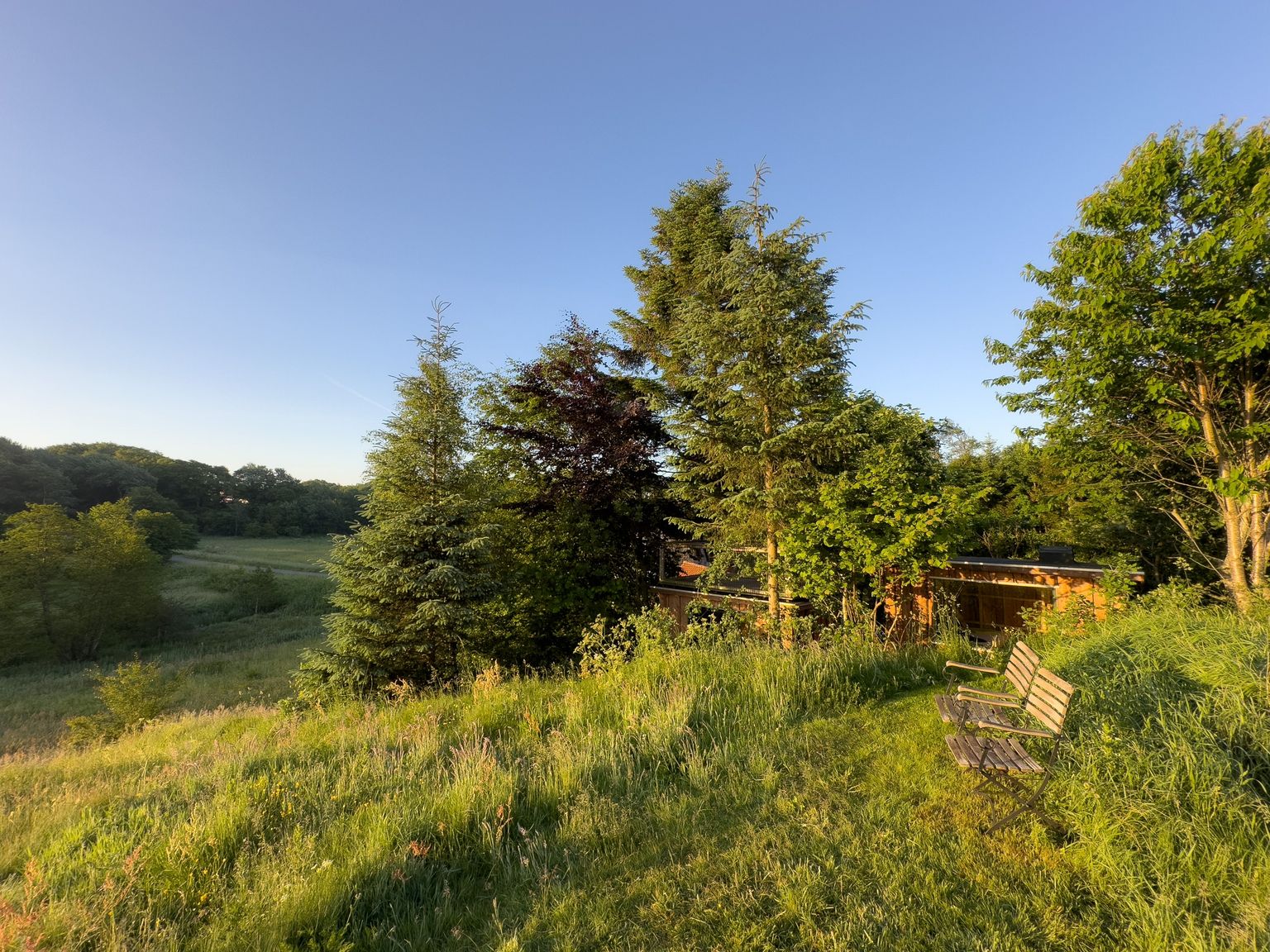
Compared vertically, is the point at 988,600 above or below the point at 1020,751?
below

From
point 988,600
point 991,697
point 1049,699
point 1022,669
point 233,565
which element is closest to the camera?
point 1049,699

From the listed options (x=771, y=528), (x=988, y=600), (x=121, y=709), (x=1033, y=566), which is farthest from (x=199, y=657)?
(x=1033, y=566)

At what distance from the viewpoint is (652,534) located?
13688 millimetres

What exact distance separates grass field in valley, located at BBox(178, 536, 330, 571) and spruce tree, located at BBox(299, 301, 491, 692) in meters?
37.6

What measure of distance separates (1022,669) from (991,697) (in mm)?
1028

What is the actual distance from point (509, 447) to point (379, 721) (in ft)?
27.4

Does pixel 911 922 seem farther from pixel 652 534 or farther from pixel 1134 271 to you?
pixel 652 534

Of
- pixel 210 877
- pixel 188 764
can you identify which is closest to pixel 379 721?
pixel 188 764

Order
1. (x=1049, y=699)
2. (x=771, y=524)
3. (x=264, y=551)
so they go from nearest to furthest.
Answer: (x=1049, y=699) → (x=771, y=524) → (x=264, y=551)

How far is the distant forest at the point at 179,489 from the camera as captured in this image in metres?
46.4

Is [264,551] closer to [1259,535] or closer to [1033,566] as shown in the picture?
[1033,566]

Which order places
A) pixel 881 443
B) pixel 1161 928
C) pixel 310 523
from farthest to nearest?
pixel 310 523
pixel 881 443
pixel 1161 928

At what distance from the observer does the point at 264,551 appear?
56562mm

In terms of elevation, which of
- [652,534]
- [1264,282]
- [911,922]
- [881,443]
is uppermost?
[1264,282]
